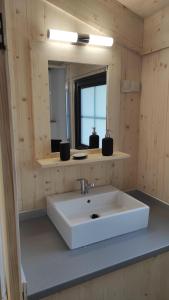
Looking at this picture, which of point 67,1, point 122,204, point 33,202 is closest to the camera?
point 67,1

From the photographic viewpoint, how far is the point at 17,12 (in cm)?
129

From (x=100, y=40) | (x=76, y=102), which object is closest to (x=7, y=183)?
(x=76, y=102)

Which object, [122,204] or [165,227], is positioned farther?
[122,204]

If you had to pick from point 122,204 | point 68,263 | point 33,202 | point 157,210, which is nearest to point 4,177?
point 68,263

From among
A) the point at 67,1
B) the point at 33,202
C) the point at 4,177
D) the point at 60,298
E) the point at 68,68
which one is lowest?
the point at 60,298

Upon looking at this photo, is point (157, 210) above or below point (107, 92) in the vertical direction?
below

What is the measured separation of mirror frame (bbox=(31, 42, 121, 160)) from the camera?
4.52ft

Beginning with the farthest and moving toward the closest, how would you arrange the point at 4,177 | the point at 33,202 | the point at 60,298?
the point at 33,202 < the point at 60,298 < the point at 4,177

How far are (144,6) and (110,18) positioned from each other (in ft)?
0.79

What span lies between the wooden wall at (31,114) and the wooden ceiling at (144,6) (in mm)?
62

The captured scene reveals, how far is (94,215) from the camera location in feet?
5.01

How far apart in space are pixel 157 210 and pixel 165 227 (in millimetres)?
233

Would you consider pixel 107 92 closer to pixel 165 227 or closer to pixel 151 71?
pixel 151 71

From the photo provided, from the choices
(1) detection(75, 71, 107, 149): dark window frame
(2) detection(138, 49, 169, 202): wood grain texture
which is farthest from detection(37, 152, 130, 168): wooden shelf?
(2) detection(138, 49, 169, 202): wood grain texture
